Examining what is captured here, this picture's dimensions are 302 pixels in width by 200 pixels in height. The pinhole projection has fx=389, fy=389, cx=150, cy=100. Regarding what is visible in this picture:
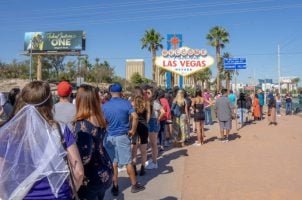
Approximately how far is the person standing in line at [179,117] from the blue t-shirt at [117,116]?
5.33 metres

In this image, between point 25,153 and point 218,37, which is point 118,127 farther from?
point 218,37

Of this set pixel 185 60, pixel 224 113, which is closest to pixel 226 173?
pixel 224 113

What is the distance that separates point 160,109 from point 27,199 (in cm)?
732

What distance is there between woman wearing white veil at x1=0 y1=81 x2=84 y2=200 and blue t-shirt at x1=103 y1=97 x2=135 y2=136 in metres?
3.44

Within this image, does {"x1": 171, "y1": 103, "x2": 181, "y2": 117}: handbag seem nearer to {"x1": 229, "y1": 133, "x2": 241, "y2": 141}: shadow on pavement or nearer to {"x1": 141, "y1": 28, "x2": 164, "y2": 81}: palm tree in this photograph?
{"x1": 229, "y1": 133, "x2": 241, "y2": 141}: shadow on pavement

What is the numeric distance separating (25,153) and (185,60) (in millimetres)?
15453

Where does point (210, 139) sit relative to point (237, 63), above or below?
below

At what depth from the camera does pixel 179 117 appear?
11531mm

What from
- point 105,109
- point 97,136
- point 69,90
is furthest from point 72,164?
point 105,109

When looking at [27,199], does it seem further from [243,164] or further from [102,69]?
[102,69]

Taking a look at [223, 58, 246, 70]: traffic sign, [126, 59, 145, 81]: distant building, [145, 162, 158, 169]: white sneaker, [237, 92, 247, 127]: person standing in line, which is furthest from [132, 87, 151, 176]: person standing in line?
[126, 59, 145, 81]: distant building

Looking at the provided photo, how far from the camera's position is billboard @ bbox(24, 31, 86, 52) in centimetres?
5312

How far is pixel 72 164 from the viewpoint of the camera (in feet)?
8.79

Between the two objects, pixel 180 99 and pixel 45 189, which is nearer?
pixel 45 189
